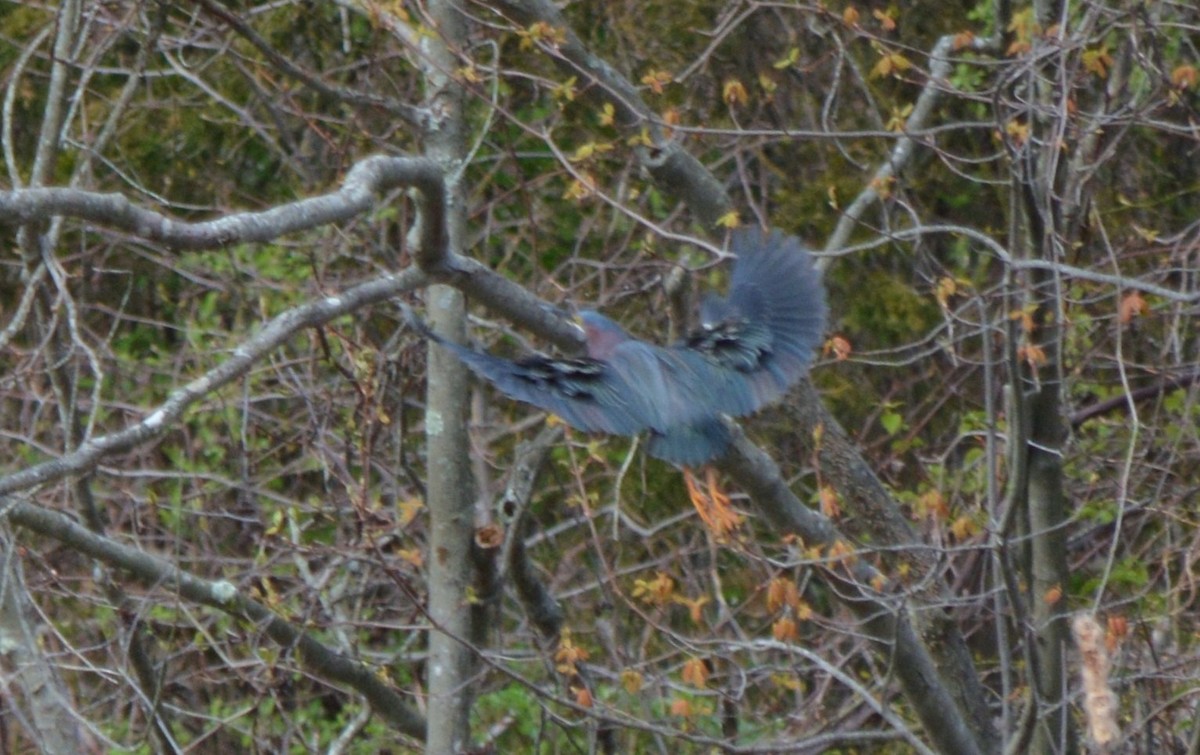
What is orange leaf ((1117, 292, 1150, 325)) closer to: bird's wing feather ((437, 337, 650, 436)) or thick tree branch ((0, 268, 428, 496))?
bird's wing feather ((437, 337, 650, 436))

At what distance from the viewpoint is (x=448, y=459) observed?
14.3 ft

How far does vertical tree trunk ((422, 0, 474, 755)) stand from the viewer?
170 inches

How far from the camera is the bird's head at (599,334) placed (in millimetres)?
3637

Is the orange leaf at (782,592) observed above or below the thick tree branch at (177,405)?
below

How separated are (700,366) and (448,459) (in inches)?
35.8

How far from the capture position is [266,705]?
5465mm

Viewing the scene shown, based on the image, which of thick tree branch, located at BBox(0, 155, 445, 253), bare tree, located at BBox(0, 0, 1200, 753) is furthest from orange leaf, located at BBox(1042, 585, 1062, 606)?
thick tree branch, located at BBox(0, 155, 445, 253)

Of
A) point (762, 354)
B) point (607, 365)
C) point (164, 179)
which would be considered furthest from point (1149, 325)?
point (164, 179)

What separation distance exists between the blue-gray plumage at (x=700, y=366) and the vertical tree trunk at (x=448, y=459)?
716mm

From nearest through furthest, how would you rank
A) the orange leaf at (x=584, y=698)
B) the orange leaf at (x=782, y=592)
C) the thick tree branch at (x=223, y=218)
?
the thick tree branch at (x=223, y=218) → the orange leaf at (x=782, y=592) → the orange leaf at (x=584, y=698)

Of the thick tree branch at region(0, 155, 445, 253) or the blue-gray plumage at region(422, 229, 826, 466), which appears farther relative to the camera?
the blue-gray plumage at region(422, 229, 826, 466)

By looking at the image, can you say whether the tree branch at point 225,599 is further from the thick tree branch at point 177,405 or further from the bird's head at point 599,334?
the bird's head at point 599,334

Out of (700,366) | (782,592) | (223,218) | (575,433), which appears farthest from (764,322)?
(223,218)

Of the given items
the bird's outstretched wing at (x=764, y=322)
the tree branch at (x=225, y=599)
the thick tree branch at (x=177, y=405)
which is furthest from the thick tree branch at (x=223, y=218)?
the bird's outstretched wing at (x=764, y=322)
